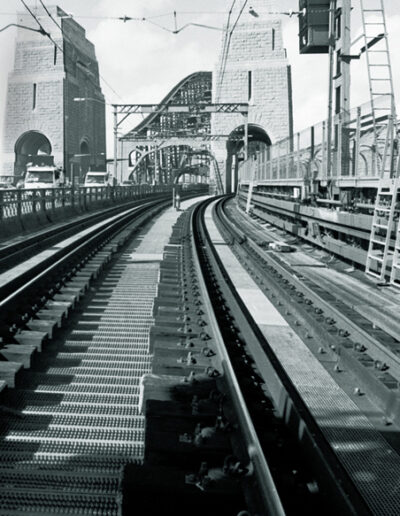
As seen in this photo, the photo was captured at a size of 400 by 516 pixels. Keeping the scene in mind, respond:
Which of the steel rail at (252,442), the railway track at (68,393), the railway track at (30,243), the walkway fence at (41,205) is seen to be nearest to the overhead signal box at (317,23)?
the railway track at (30,243)

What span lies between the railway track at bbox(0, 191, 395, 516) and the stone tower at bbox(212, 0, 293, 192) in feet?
188

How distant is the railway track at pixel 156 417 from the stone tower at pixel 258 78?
57331mm

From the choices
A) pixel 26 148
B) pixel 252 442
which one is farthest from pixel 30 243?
pixel 26 148

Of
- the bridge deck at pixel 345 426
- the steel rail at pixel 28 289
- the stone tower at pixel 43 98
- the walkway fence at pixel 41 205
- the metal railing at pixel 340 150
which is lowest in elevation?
the bridge deck at pixel 345 426

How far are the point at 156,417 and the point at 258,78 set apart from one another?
6181 cm

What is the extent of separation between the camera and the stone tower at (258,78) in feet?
200

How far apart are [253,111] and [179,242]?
51.4m

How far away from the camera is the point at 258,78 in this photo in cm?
6200

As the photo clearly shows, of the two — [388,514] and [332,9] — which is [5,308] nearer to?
[388,514]

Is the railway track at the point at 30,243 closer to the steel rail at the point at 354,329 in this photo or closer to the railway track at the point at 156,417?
the railway track at the point at 156,417

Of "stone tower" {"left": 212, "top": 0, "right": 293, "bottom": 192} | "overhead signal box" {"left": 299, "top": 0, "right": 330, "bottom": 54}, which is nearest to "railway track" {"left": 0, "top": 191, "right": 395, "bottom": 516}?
"overhead signal box" {"left": 299, "top": 0, "right": 330, "bottom": 54}

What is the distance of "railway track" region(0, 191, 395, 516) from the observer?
9.64 feet

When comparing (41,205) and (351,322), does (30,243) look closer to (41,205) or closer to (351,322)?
(41,205)

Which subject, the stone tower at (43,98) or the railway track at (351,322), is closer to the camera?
the railway track at (351,322)
